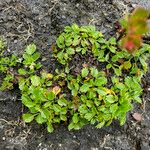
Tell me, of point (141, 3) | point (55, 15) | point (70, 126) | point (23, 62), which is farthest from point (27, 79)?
point (141, 3)

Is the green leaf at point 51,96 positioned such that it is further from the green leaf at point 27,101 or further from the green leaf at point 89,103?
the green leaf at point 89,103

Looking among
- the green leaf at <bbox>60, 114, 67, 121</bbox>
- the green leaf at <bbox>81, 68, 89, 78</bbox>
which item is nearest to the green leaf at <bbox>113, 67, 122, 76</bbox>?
the green leaf at <bbox>81, 68, 89, 78</bbox>

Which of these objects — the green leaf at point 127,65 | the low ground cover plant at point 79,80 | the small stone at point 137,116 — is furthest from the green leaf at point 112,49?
the small stone at point 137,116

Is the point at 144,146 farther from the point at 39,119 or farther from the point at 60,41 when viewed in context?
the point at 60,41

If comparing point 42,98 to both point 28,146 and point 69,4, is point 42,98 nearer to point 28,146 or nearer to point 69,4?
point 28,146

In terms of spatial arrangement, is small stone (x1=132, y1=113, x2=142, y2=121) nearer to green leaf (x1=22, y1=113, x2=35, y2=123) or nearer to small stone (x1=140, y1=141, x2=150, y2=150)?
small stone (x1=140, y1=141, x2=150, y2=150)

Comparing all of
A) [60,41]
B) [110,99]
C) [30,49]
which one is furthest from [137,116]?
[30,49]
